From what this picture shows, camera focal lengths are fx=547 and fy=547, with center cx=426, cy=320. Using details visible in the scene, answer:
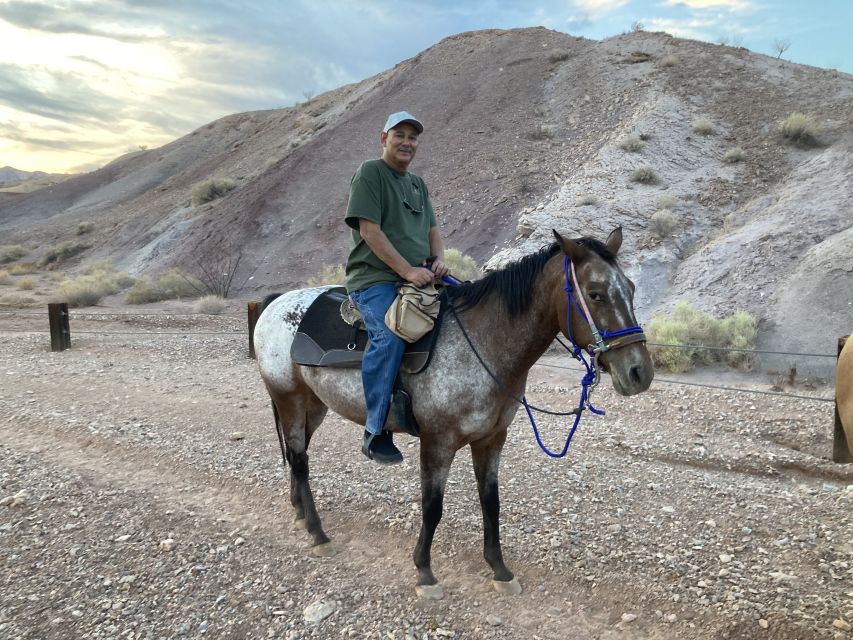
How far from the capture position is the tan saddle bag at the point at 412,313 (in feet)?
10.7

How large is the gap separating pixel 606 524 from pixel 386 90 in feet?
111

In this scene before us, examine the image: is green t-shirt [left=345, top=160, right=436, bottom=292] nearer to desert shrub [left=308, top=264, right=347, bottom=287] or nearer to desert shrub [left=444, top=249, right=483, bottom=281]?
desert shrub [left=444, top=249, right=483, bottom=281]

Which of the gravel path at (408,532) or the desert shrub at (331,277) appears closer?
the gravel path at (408,532)

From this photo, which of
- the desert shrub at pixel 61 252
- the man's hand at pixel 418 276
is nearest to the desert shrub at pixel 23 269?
the desert shrub at pixel 61 252

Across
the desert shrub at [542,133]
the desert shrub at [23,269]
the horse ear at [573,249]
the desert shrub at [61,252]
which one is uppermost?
the desert shrub at [542,133]

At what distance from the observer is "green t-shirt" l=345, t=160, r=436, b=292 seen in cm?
337

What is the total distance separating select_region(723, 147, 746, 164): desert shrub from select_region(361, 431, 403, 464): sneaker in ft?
58.3

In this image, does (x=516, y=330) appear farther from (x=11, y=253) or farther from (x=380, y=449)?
(x=11, y=253)

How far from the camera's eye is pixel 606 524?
168 inches

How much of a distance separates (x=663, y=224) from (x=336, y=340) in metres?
12.9

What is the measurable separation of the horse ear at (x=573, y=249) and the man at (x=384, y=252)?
0.85 metres

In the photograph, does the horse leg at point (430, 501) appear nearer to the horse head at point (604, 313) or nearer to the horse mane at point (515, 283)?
the horse mane at point (515, 283)

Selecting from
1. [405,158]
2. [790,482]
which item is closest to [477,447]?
[405,158]

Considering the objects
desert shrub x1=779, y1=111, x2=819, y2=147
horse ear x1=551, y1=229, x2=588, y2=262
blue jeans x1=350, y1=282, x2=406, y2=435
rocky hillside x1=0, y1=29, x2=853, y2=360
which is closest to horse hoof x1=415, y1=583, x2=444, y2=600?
blue jeans x1=350, y1=282, x2=406, y2=435
